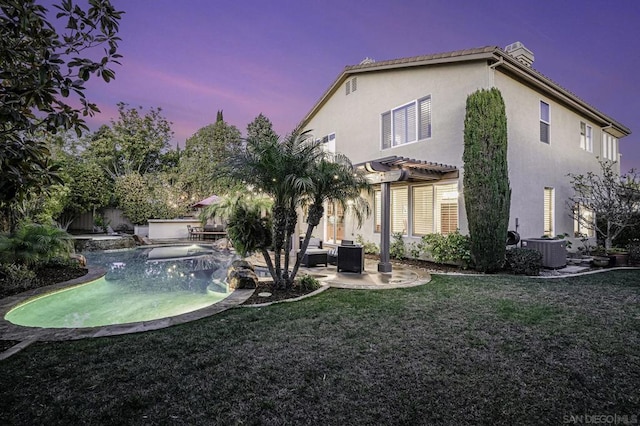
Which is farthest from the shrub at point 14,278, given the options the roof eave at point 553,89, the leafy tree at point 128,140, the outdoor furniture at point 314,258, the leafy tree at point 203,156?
the leafy tree at point 128,140

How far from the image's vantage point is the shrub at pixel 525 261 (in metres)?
9.89

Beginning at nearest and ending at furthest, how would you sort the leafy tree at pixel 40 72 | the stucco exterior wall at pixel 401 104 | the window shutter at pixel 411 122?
the leafy tree at pixel 40 72 → the stucco exterior wall at pixel 401 104 → the window shutter at pixel 411 122

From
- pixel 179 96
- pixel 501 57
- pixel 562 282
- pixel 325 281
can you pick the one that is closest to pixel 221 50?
pixel 179 96

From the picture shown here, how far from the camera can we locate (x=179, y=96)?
32.2m

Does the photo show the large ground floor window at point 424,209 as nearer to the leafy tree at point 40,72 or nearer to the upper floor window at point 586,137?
the upper floor window at point 586,137

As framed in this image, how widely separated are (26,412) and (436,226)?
37.9 feet

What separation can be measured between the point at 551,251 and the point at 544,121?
559 cm

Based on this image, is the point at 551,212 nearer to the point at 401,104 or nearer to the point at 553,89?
the point at 553,89

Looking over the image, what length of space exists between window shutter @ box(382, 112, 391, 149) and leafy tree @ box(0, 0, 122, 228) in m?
11.5

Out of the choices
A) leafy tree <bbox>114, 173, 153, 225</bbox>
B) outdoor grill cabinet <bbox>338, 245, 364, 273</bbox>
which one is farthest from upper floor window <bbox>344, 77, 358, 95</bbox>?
leafy tree <bbox>114, 173, 153, 225</bbox>

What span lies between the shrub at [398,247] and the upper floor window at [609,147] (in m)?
13.1

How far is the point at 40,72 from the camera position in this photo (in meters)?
2.62

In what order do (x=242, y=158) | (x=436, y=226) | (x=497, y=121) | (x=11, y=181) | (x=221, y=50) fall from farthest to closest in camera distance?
(x=221, y=50)
(x=436, y=226)
(x=497, y=121)
(x=242, y=158)
(x=11, y=181)

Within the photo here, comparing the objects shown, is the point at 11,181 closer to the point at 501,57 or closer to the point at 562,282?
the point at 562,282
